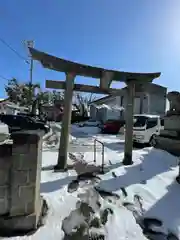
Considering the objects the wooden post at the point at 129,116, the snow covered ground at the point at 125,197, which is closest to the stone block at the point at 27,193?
the snow covered ground at the point at 125,197

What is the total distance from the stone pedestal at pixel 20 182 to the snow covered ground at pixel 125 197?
0.68 ft

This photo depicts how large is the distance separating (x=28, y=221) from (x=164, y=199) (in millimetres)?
2503

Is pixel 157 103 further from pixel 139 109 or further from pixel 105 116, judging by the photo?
pixel 105 116

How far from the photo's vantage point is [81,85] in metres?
5.64

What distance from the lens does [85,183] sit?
4223 mm

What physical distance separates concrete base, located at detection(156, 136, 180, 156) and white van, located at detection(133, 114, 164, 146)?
2.32 m

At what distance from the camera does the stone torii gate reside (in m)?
5.02

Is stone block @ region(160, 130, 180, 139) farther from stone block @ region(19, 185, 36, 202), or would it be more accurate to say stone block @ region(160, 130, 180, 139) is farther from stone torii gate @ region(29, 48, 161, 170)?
stone block @ region(19, 185, 36, 202)

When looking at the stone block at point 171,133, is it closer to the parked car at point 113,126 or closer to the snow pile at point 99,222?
the snow pile at point 99,222

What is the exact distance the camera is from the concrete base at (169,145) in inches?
254

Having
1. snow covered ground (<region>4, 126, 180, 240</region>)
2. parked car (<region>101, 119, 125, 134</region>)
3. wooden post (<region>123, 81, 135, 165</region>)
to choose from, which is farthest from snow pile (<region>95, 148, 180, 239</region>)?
parked car (<region>101, 119, 125, 134</region>)

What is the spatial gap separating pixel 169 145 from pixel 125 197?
3.81 metres

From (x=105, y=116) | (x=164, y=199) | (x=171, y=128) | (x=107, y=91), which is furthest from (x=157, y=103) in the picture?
(x=164, y=199)

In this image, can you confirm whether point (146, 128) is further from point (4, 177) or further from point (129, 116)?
point (4, 177)
